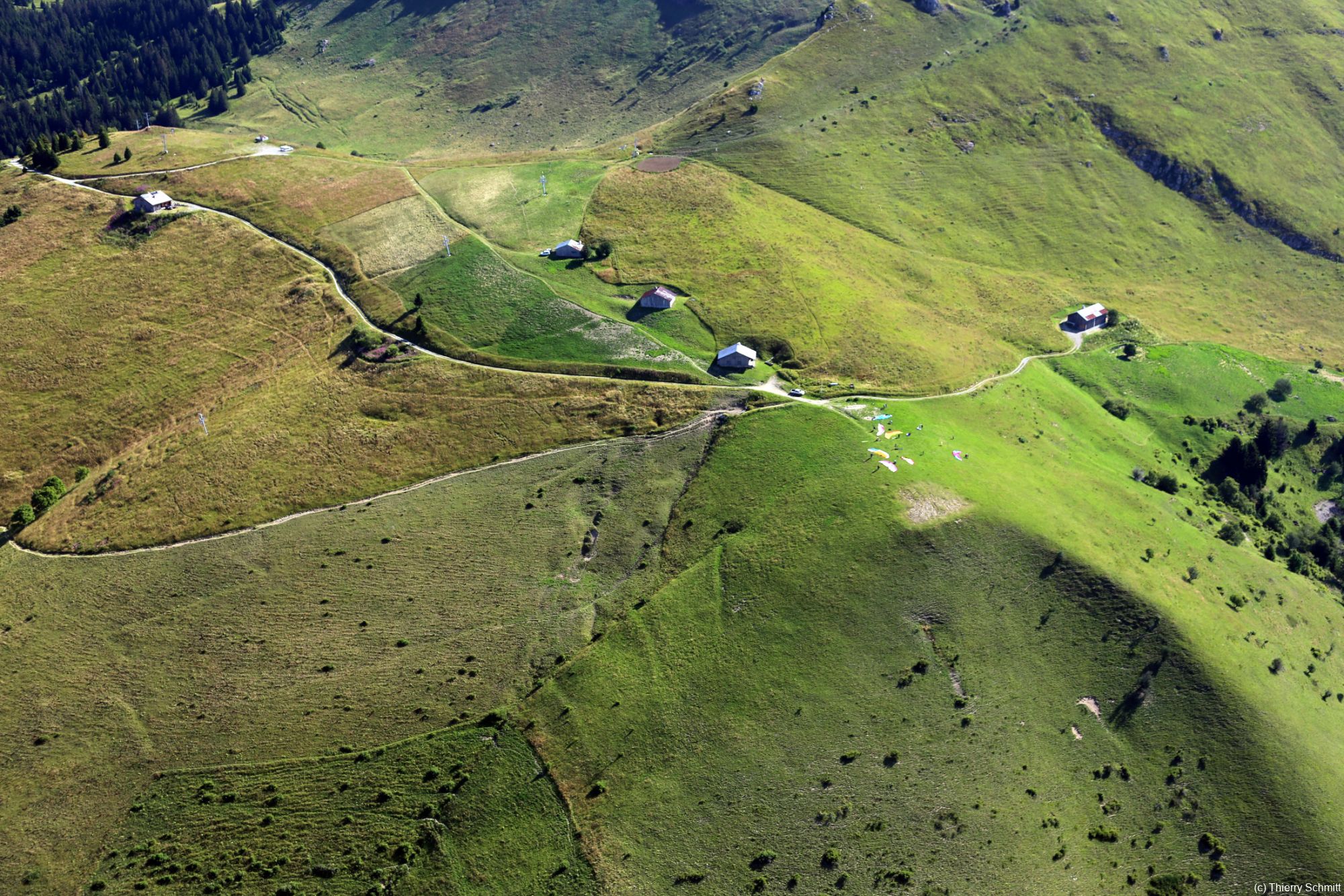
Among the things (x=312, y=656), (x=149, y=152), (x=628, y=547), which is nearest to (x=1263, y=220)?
(x=628, y=547)

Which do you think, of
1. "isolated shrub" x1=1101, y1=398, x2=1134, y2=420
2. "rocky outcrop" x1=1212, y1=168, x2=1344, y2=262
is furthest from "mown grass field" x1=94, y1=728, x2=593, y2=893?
"rocky outcrop" x1=1212, y1=168, x2=1344, y2=262

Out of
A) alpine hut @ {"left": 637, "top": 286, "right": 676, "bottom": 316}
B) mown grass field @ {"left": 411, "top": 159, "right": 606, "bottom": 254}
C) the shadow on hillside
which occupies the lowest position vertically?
the shadow on hillside

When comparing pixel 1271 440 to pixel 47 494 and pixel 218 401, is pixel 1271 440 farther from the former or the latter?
pixel 47 494

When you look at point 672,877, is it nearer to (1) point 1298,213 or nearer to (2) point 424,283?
(2) point 424,283

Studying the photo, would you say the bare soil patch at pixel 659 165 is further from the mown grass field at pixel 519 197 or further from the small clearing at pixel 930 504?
the small clearing at pixel 930 504

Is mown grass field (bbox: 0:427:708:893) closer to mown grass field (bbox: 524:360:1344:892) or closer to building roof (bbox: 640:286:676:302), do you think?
mown grass field (bbox: 524:360:1344:892)

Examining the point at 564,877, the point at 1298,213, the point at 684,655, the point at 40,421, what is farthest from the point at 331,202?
the point at 1298,213

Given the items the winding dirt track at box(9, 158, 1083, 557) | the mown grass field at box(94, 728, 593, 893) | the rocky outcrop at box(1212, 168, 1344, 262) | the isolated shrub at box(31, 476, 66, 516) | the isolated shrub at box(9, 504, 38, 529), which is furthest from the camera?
the rocky outcrop at box(1212, 168, 1344, 262)

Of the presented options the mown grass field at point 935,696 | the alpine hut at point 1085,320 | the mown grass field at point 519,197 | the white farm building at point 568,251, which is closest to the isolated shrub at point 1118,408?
the alpine hut at point 1085,320
